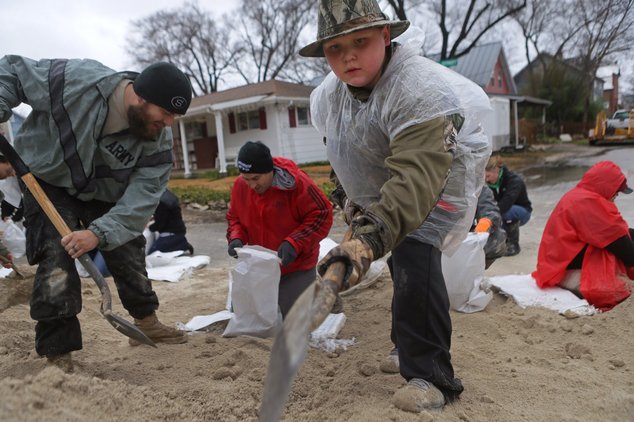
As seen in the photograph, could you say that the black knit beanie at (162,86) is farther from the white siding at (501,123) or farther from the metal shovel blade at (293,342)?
the white siding at (501,123)

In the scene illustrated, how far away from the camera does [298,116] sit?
62.4ft

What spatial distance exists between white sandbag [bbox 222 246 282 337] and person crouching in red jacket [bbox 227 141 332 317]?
108 millimetres

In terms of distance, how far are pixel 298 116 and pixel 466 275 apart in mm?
16138

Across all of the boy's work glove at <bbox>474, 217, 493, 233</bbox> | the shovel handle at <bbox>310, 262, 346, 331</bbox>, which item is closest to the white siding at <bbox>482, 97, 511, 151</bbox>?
the boy's work glove at <bbox>474, 217, 493, 233</bbox>

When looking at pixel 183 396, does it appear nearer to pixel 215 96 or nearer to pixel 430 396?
pixel 430 396

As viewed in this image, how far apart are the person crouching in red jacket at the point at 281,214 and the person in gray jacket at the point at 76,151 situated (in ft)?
2.76

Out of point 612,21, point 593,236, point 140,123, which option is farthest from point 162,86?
point 612,21

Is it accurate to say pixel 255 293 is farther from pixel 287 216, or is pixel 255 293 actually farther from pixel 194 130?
pixel 194 130

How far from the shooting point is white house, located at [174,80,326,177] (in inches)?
699

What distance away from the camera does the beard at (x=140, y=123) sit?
2508 mm

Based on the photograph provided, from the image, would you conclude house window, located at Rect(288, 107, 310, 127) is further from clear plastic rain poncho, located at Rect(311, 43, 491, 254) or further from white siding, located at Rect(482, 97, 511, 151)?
clear plastic rain poncho, located at Rect(311, 43, 491, 254)

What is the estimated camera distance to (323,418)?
1982mm

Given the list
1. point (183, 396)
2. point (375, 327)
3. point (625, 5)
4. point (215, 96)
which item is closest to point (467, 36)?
point (215, 96)

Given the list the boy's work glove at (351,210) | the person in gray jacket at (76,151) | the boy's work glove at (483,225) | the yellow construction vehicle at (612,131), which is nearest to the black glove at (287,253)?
the boy's work glove at (351,210)
